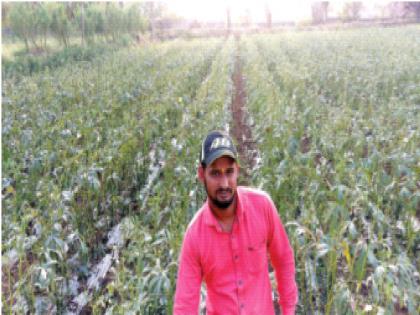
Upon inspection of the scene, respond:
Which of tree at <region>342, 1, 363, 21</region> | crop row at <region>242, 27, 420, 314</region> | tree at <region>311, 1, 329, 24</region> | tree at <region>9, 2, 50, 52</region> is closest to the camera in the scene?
crop row at <region>242, 27, 420, 314</region>

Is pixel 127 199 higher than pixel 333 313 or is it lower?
higher

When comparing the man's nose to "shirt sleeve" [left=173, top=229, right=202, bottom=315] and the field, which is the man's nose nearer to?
"shirt sleeve" [left=173, top=229, right=202, bottom=315]

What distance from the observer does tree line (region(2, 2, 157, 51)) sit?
18.9 meters

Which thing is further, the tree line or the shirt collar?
the tree line

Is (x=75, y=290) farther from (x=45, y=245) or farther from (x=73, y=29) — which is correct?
(x=73, y=29)

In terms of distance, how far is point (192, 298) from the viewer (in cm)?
200

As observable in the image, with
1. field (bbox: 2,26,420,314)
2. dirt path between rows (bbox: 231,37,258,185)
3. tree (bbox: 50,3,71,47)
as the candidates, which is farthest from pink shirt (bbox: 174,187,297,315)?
tree (bbox: 50,3,71,47)

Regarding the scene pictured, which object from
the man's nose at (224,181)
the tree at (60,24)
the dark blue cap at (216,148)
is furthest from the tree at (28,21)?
the man's nose at (224,181)

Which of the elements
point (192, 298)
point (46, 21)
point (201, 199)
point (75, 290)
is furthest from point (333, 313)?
point (46, 21)

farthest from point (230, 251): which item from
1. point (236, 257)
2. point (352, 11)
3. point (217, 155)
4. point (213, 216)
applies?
point (352, 11)

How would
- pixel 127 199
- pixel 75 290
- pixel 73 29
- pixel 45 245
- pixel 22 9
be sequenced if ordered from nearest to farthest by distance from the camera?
pixel 45 245 < pixel 75 290 < pixel 127 199 < pixel 22 9 < pixel 73 29

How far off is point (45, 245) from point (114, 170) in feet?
6.31

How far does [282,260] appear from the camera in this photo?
7.12ft

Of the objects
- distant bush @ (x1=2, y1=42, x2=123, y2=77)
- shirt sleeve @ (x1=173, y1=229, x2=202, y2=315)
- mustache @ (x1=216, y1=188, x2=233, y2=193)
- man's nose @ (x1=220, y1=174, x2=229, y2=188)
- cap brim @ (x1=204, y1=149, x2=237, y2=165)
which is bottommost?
shirt sleeve @ (x1=173, y1=229, x2=202, y2=315)
